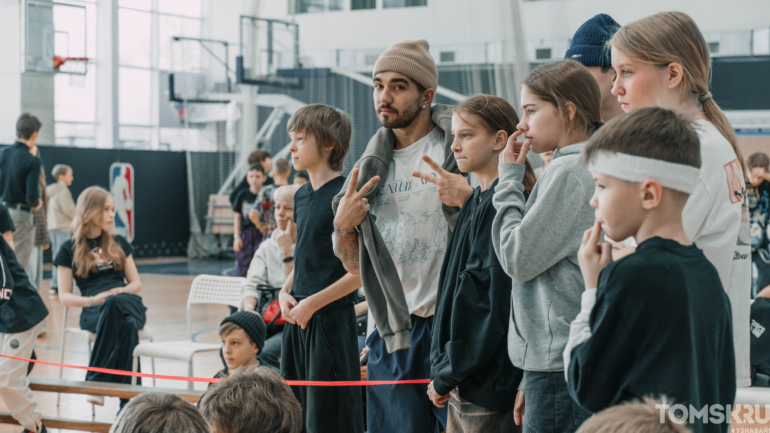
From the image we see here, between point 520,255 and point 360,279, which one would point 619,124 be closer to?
point 520,255

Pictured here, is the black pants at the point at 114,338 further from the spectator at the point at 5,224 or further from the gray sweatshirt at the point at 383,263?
the gray sweatshirt at the point at 383,263

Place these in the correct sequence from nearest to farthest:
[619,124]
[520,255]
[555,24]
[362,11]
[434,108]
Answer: [619,124] → [520,255] → [434,108] → [555,24] → [362,11]

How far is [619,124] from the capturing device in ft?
3.74

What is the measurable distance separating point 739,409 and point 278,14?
11.7 m

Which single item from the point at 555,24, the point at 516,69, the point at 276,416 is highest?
the point at 555,24

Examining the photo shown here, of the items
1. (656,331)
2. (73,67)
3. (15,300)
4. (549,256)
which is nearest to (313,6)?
(73,67)

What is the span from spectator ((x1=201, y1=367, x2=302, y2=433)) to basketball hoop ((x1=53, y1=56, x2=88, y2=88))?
10568 millimetres

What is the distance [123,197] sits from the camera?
1130 cm

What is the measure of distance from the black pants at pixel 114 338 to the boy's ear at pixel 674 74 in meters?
3.38

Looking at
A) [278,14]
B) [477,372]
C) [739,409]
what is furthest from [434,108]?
[278,14]

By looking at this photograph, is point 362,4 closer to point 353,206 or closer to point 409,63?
point 409,63

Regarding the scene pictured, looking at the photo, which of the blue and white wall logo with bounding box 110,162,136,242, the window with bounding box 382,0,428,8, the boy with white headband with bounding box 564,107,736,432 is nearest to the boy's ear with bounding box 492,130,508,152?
the boy with white headband with bounding box 564,107,736,432

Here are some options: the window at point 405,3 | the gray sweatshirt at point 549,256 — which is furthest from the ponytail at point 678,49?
the window at point 405,3

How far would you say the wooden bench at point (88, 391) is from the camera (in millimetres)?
3188
